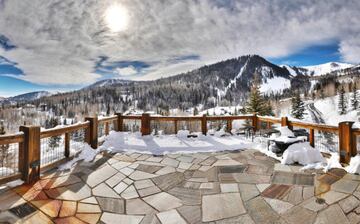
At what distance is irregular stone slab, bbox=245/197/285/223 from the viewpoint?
2.44 meters

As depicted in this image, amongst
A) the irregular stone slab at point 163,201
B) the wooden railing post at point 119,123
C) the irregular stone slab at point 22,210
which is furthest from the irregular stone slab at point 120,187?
the wooden railing post at point 119,123

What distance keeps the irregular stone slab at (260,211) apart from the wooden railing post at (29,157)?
3.65 m

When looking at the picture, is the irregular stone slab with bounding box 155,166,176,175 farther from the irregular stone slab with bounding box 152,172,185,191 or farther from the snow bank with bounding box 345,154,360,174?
the snow bank with bounding box 345,154,360,174

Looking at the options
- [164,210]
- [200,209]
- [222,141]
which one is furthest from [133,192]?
[222,141]

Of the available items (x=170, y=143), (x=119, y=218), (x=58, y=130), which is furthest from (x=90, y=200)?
(x=170, y=143)

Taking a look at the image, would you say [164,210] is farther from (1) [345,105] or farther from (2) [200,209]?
(1) [345,105]

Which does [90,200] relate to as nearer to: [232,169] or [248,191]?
[248,191]

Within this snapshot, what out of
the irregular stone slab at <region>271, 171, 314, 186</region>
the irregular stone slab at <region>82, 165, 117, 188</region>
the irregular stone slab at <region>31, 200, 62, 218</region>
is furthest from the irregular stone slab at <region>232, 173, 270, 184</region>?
the irregular stone slab at <region>31, 200, 62, 218</region>

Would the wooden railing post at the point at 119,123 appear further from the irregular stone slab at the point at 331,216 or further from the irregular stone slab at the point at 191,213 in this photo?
the irregular stone slab at the point at 331,216

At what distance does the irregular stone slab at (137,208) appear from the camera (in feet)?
8.81

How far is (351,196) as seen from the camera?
2.85 metres

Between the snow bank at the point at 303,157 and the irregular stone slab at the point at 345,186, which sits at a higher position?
the snow bank at the point at 303,157

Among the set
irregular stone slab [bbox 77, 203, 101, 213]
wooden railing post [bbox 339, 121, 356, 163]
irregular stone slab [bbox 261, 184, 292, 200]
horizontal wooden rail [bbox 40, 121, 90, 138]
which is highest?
horizontal wooden rail [bbox 40, 121, 90, 138]

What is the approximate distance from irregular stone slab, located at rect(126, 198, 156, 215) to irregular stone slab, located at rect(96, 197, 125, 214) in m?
0.08
